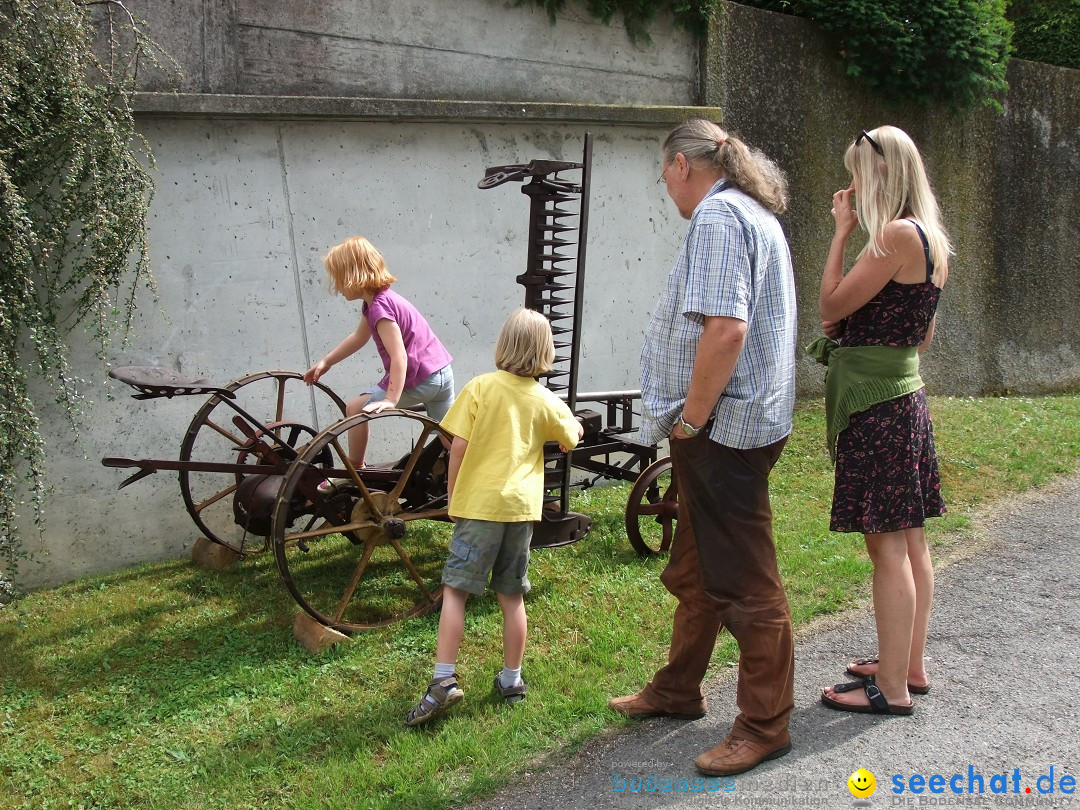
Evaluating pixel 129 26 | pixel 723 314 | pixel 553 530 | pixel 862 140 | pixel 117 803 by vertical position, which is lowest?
pixel 117 803

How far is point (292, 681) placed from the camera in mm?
4094

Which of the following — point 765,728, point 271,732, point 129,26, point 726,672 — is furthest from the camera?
point 129,26

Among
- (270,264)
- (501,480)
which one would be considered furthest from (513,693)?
(270,264)

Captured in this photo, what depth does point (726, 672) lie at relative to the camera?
4.04m

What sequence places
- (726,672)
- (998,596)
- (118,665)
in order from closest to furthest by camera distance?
(726,672) < (118,665) < (998,596)

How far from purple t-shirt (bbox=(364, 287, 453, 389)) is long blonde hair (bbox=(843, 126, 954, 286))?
7.84ft

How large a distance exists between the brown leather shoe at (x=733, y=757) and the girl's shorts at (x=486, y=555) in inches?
39.1

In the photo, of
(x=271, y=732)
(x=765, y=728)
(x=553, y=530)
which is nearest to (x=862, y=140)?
(x=765, y=728)

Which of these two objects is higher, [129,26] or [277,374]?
[129,26]

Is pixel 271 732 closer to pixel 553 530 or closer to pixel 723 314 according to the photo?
pixel 553 530

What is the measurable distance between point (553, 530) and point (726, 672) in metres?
1.15

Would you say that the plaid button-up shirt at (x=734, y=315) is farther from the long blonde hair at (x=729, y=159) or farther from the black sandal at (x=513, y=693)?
the black sandal at (x=513, y=693)

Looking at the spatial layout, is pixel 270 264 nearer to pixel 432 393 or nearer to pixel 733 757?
pixel 432 393

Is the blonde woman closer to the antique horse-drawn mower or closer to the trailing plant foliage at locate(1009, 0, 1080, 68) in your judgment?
the antique horse-drawn mower
